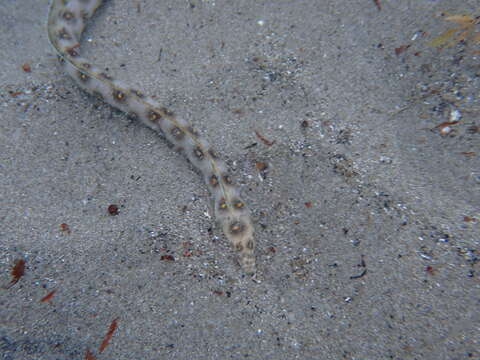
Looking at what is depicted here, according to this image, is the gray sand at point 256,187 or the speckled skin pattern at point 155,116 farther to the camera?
the speckled skin pattern at point 155,116

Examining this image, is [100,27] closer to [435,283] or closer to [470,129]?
[470,129]

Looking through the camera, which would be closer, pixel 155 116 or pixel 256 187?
pixel 256 187

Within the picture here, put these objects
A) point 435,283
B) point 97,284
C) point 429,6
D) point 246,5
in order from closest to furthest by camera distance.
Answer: point 435,283 → point 97,284 → point 429,6 → point 246,5

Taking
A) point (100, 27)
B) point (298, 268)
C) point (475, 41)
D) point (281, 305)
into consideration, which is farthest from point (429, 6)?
point (100, 27)

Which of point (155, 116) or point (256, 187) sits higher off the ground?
point (256, 187)
